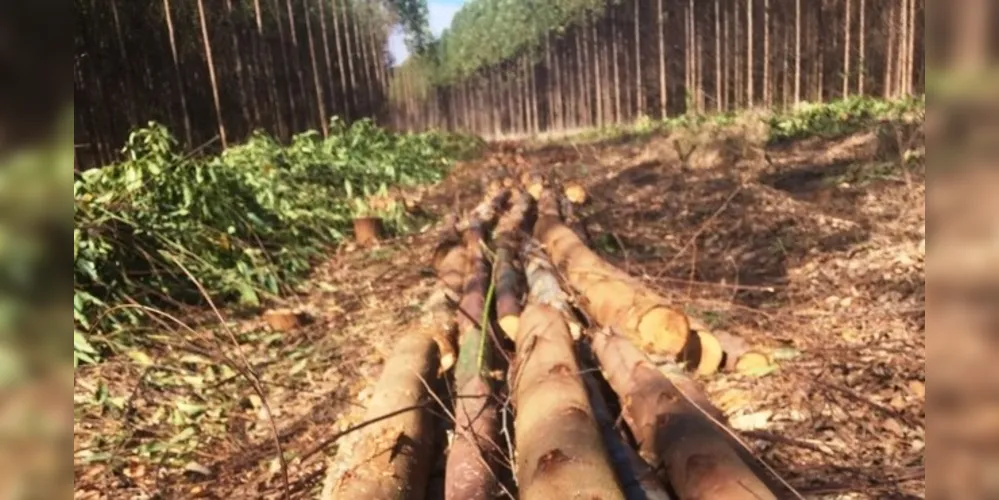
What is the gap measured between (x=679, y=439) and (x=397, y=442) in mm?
739

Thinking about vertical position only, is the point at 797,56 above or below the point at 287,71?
below

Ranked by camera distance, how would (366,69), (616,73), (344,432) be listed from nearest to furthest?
(344,432) → (366,69) → (616,73)

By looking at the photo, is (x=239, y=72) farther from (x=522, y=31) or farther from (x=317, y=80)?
(x=522, y=31)

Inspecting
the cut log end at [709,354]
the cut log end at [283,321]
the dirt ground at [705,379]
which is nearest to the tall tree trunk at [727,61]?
the dirt ground at [705,379]

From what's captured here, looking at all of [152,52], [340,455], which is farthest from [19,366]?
[152,52]

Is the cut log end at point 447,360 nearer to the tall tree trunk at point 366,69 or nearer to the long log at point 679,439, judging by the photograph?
the long log at point 679,439

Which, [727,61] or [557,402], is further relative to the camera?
[727,61]

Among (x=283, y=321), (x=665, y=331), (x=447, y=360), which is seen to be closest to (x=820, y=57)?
(x=283, y=321)

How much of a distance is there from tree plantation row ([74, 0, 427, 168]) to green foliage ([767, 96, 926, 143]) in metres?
5.68

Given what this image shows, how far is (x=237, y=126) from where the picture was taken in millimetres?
11906

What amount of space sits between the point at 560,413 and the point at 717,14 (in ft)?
59.5

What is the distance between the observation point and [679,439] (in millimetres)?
1866

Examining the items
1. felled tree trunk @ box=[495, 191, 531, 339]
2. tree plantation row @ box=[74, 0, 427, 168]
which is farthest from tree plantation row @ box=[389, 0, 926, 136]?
felled tree trunk @ box=[495, 191, 531, 339]

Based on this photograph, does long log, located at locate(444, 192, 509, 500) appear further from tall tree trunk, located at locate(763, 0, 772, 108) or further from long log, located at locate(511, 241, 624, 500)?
tall tree trunk, located at locate(763, 0, 772, 108)
